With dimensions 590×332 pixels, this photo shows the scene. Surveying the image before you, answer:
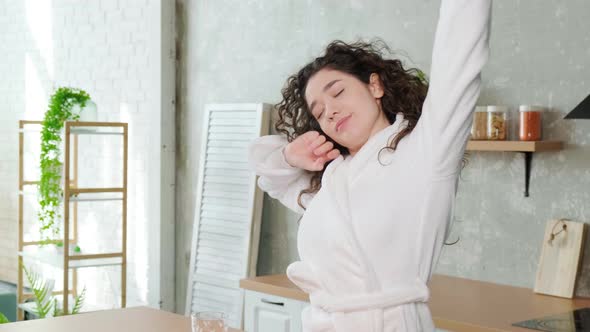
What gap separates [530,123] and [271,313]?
1.58 meters

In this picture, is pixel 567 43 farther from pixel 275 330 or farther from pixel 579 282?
pixel 275 330

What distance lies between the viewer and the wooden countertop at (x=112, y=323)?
2.77m

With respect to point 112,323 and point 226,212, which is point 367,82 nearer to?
point 112,323

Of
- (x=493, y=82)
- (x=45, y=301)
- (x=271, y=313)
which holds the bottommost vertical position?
(x=45, y=301)

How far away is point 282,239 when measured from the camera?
5.23 metres

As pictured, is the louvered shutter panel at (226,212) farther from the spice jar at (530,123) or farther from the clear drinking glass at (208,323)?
the clear drinking glass at (208,323)

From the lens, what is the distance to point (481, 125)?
3789mm

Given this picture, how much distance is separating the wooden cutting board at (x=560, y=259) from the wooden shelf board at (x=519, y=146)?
32 centimetres

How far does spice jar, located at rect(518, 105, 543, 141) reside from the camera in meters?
3.63

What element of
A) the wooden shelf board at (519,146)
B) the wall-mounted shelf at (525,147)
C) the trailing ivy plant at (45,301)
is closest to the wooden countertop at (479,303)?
the wall-mounted shelf at (525,147)

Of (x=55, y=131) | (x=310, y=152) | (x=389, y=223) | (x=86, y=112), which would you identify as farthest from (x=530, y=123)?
(x=55, y=131)

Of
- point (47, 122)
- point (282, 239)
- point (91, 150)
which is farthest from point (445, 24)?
point (91, 150)

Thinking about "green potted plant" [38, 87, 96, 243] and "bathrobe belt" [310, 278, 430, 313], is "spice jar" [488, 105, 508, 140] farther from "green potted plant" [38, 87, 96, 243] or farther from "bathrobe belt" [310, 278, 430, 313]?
"green potted plant" [38, 87, 96, 243]

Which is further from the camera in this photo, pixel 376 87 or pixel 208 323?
pixel 208 323
